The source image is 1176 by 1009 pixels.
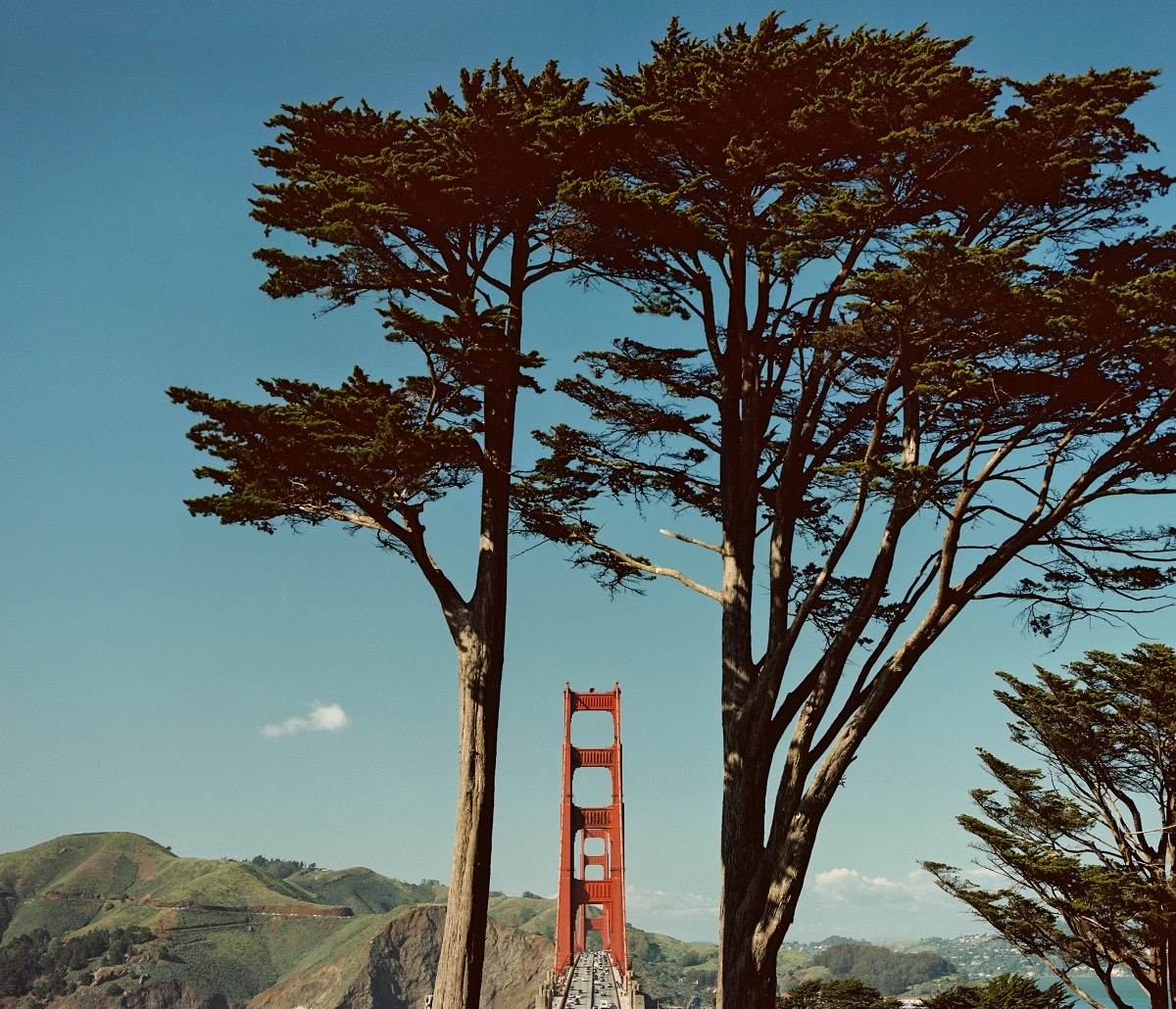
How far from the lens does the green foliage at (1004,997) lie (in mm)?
9086

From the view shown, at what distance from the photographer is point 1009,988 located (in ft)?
31.1

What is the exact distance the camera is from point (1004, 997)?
920 cm

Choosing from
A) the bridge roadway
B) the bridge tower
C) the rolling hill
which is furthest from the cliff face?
the bridge tower

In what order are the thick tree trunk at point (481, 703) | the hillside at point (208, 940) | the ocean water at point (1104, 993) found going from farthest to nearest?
the hillside at point (208, 940) → the ocean water at point (1104, 993) → the thick tree trunk at point (481, 703)

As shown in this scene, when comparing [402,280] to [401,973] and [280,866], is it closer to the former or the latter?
[401,973]

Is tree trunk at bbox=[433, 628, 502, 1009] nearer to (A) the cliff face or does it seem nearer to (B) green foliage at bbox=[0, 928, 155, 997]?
(A) the cliff face

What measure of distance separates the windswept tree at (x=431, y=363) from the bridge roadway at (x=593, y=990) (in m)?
28.3

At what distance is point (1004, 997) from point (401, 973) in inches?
3758

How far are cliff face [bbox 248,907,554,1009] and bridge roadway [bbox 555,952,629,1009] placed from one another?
44.5 ft

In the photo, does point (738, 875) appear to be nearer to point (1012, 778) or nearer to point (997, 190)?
point (997, 190)

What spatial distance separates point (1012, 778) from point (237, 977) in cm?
9158

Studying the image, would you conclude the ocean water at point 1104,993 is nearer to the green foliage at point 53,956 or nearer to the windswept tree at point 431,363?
the windswept tree at point 431,363

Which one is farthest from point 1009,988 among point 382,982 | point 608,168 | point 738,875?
point 382,982

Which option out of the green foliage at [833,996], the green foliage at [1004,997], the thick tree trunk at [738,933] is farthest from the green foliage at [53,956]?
the thick tree trunk at [738,933]
